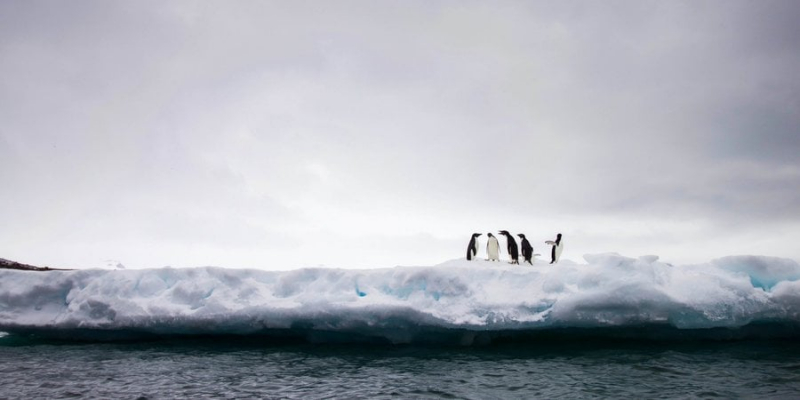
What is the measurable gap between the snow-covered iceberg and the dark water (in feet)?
1.18

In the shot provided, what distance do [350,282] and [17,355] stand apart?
5467 millimetres

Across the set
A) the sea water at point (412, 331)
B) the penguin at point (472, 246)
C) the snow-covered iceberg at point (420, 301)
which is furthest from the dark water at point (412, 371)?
the penguin at point (472, 246)

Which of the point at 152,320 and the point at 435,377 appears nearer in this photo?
the point at 435,377

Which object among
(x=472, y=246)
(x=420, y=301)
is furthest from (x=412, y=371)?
(x=472, y=246)

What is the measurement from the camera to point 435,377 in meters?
5.61

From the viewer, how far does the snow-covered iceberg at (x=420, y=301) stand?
22.4 feet

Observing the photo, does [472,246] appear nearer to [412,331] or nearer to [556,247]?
[556,247]

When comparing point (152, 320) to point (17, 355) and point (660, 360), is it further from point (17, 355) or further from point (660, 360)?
point (660, 360)

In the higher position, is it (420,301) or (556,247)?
(556,247)

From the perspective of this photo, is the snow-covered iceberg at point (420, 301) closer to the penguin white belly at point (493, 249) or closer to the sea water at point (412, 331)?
the sea water at point (412, 331)

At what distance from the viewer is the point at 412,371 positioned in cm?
596

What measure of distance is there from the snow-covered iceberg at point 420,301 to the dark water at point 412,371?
36 centimetres

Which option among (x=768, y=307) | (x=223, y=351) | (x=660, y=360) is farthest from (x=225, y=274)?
(x=768, y=307)

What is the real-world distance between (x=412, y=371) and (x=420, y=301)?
4.89 ft
